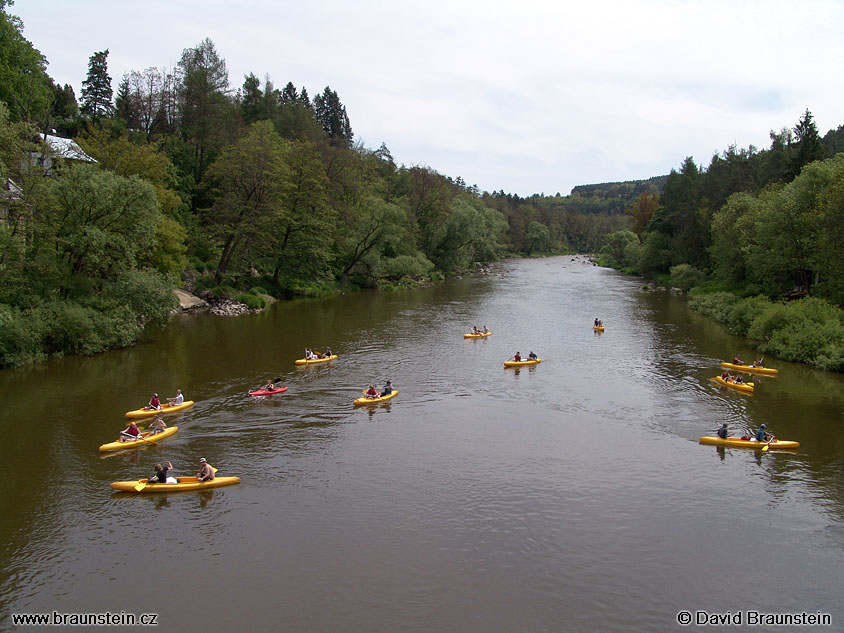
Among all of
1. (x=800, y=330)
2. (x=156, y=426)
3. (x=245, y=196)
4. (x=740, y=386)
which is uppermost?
(x=245, y=196)

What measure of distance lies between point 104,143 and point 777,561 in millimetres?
52604

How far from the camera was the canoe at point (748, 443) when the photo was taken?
23.6 meters

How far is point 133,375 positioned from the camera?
105ft

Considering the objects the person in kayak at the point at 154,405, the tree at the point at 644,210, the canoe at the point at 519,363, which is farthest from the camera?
the tree at the point at 644,210

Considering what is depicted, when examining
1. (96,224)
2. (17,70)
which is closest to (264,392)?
(96,224)

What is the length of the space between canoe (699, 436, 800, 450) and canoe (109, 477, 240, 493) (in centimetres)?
1870

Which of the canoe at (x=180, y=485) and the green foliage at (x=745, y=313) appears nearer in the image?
the canoe at (x=180, y=485)

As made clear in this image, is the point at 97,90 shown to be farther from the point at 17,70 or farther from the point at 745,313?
the point at 745,313

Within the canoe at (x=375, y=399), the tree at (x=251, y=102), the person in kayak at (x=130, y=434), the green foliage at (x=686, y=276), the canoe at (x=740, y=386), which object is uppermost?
the tree at (x=251, y=102)

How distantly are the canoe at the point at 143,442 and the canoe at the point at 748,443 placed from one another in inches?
862

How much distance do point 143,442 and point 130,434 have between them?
0.58 m

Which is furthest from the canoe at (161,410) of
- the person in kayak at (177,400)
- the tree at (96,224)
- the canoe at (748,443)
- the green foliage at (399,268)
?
the green foliage at (399,268)

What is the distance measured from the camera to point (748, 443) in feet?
77.8

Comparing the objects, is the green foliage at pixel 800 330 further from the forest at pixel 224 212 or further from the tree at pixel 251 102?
the tree at pixel 251 102
